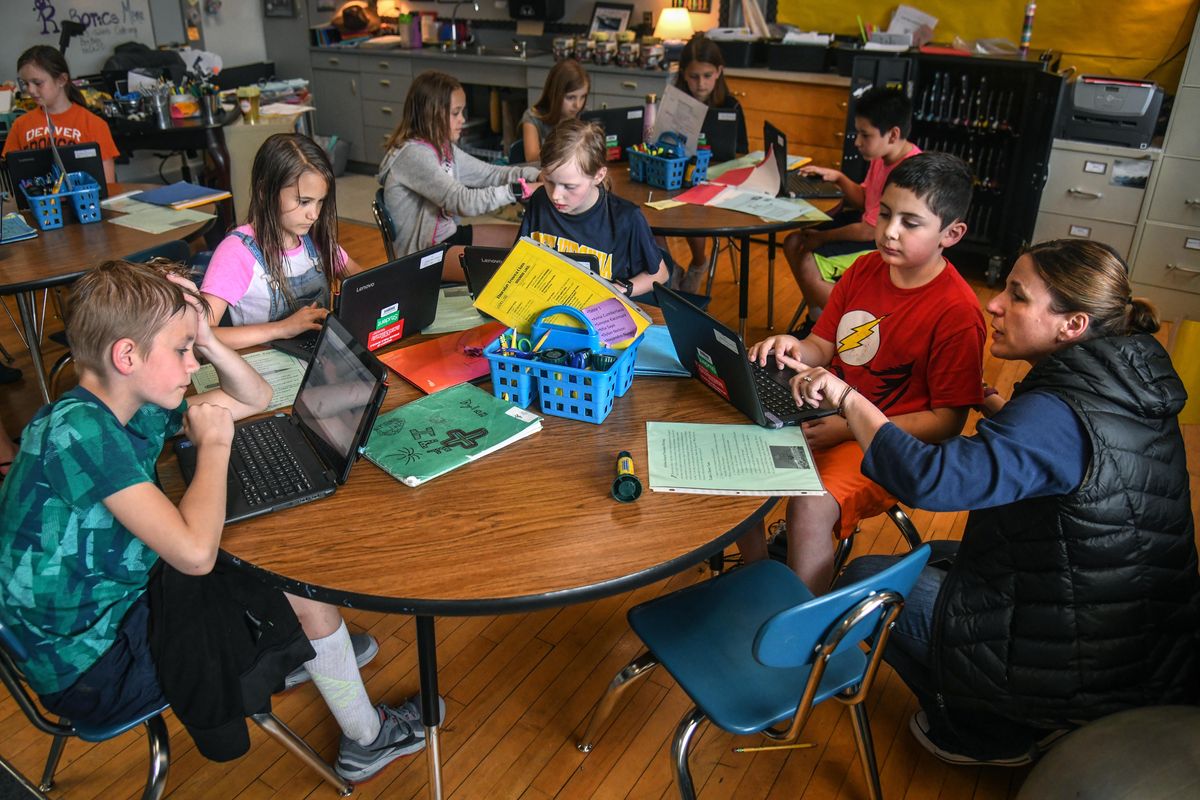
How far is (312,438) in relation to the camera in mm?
1620

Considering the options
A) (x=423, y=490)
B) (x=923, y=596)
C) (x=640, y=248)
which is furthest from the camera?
(x=640, y=248)

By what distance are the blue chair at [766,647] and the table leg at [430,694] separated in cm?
34

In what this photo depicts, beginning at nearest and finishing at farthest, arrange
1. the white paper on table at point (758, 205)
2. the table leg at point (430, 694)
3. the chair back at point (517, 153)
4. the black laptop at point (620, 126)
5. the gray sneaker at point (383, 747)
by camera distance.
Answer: the table leg at point (430, 694)
the gray sneaker at point (383, 747)
the white paper on table at point (758, 205)
the black laptop at point (620, 126)
the chair back at point (517, 153)

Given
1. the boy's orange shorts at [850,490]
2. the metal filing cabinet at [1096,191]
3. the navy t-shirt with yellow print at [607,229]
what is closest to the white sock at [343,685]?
the boy's orange shorts at [850,490]

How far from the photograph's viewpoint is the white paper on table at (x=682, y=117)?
3.43 metres

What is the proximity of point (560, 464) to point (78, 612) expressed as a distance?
2.61ft

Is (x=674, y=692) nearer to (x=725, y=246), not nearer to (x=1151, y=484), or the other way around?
(x=1151, y=484)

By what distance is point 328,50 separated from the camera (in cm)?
638

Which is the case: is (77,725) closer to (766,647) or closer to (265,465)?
(265,465)

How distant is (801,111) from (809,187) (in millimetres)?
1712

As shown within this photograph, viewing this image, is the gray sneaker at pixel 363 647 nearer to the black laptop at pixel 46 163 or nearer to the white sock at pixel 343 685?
the white sock at pixel 343 685

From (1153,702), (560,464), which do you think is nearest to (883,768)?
(1153,702)

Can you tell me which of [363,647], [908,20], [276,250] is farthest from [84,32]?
[363,647]

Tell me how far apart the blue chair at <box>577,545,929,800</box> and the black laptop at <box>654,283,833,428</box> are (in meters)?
0.31
